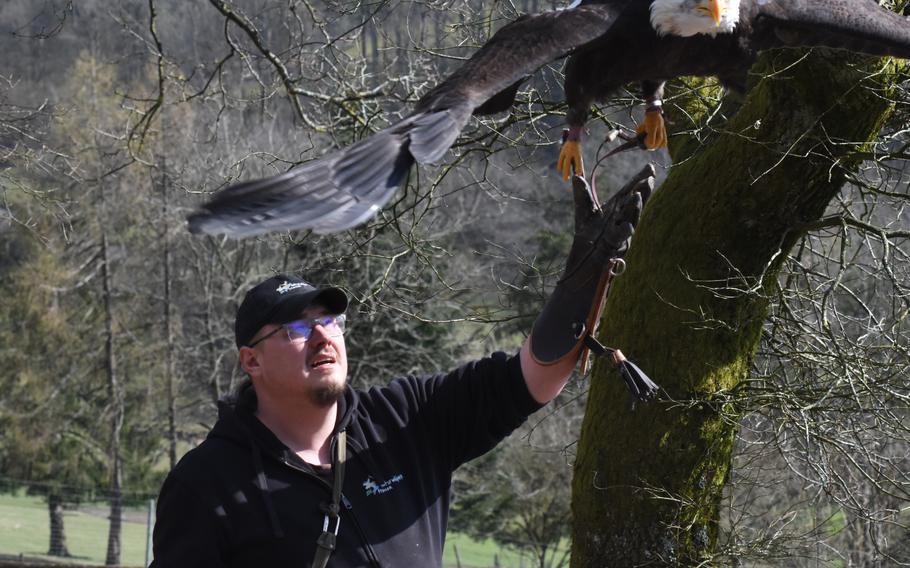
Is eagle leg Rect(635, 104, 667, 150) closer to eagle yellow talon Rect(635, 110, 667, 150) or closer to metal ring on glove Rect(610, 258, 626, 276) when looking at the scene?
eagle yellow talon Rect(635, 110, 667, 150)

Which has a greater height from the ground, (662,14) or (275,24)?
(275,24)

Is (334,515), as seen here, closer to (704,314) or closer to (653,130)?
(653,130)

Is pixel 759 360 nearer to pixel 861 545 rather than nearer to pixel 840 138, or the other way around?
pixel 840 138

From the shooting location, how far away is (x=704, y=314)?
444 cm

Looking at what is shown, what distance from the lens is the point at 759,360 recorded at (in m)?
5.70

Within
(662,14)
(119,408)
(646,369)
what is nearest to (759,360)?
(646,369)

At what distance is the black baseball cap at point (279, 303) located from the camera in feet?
9.07

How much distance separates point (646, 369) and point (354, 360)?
1139 cm

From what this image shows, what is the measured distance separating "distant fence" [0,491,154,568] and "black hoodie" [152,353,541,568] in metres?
16.4

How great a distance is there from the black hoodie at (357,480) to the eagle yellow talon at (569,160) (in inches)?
21.6

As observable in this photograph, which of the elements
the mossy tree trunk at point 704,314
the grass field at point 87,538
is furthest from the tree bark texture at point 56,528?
the mossy tree trunk at point 704,314

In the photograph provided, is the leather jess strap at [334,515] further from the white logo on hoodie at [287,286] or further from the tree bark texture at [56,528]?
the tree bark texture at [56,528]

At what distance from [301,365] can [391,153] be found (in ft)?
1.91

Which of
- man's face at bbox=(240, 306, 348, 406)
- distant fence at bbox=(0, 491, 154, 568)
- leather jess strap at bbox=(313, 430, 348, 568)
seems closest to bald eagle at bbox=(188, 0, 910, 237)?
man's face at bbox=(240, 306, 348, 406)
